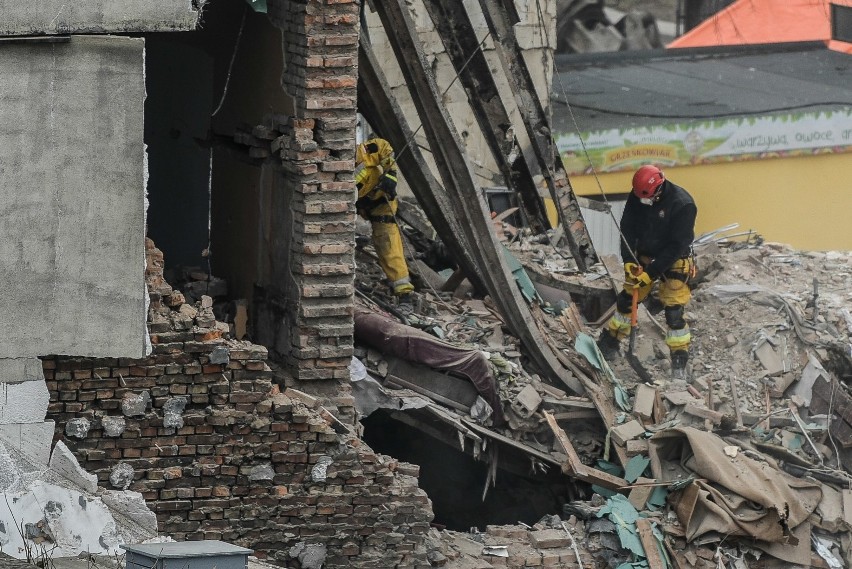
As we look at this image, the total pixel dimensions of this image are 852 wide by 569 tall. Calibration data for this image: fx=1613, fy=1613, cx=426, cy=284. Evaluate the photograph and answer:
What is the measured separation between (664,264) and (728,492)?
2728 mm

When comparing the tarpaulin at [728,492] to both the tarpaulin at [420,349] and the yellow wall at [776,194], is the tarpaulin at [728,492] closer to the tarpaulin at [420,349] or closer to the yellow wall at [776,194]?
the tarpaulin at [420,349]

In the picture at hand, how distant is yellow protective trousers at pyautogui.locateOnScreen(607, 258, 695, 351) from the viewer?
14.0 m

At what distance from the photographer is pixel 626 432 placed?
1275 centimetres

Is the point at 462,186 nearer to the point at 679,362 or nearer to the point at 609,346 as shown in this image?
the point at 609,346

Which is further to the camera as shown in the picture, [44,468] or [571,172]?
[571,172]

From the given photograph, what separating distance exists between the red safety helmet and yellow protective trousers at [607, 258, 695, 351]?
2.14 feet

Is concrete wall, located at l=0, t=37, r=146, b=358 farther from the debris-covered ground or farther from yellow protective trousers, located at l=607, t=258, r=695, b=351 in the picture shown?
yellow protective trousers, located at l=607, t=258, r=695, b=351

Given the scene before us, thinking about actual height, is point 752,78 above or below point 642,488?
above

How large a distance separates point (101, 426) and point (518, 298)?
14.5ft

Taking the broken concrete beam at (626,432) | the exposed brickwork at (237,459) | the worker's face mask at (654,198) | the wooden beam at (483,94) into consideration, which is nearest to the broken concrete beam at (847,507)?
the broken concrete beam at (626,432)

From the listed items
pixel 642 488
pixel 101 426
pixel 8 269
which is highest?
pixel 8 269

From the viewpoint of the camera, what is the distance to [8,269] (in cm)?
945

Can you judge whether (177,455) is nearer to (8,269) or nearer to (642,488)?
(8,269)

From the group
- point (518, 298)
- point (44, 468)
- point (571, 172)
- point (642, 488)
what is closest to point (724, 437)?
point (642, 488)
